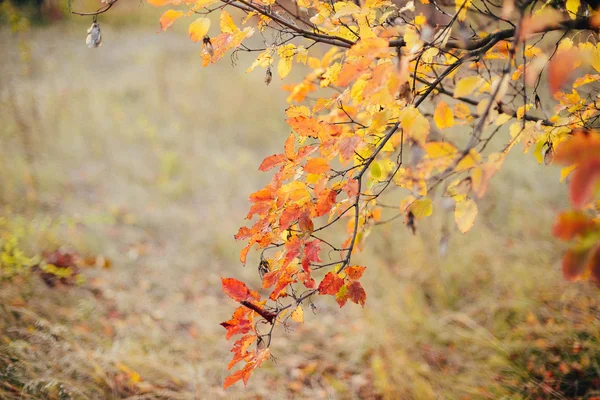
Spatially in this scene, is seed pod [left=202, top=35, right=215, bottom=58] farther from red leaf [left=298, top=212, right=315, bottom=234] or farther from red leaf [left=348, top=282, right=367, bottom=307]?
red leaf [left=348, top=282, right=367, bottom=307]

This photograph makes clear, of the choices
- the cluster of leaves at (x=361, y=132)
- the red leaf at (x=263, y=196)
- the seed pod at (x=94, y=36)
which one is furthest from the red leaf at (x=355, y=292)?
the seed pod at (x=94, y=36)

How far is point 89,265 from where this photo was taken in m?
3.28

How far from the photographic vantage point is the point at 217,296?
11.0ft

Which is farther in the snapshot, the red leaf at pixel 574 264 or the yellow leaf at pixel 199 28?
the yellow leaf at pixel 199 28

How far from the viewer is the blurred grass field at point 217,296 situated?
6.59ft

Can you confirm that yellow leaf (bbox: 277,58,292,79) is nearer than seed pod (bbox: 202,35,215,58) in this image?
No

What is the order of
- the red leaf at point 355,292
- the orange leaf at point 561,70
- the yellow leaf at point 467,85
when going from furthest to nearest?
1. the red leaf at point 355,292
2. the yellow leaf at point 467,85
3. the orange leaf at point 561,70

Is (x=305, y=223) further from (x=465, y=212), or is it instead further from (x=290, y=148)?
(x=465, y=212)

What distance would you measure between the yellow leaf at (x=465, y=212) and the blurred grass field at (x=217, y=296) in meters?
1.48

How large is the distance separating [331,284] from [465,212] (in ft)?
1.38

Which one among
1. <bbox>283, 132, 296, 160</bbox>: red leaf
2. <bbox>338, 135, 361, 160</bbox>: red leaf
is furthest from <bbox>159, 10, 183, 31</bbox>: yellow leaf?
<bbox>338, 135, 361, 160</bbox>: red leaf

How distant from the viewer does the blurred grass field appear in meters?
2.01

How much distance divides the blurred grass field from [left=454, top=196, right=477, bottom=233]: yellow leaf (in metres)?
1.48

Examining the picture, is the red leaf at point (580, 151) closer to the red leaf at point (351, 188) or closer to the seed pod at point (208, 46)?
the red leaf at point (351, 188)
